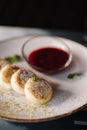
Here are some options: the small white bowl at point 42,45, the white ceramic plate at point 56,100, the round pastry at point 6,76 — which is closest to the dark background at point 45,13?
the small white bowl at point 42,45

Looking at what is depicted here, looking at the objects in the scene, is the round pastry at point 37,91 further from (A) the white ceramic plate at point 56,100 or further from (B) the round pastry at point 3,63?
(B) the round pastry at point 3,63

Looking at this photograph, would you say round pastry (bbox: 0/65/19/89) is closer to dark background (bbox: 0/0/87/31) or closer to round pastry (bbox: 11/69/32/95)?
round pastry (bbox: 11/69/32/95)

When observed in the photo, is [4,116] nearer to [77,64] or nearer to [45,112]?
[45,112]

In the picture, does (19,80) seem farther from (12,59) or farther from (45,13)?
(45,13)

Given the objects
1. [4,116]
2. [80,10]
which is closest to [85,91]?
[4,116]

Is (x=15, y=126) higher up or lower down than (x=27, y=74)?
lower down

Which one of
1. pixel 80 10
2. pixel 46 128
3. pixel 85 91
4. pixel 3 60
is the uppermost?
pixel 80 10

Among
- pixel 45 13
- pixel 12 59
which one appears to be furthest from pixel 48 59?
pixel 45 13
